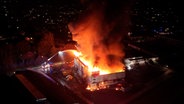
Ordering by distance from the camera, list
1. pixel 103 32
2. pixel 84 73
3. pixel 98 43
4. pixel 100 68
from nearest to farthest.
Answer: pixel 84 73
pixel 100 68
pixel 98 43
pixel 103 32

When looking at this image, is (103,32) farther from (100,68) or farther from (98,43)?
(100,68)

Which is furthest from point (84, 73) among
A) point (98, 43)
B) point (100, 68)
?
point (98, 43)

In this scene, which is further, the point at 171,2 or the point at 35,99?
the point at 171,2

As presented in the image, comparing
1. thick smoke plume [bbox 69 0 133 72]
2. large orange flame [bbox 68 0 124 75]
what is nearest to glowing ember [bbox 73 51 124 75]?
large orange flame [bbox 68 0 124 75]

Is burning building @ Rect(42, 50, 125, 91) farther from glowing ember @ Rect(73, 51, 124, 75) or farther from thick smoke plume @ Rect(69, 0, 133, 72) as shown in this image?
thick smoke plume @ Rect(69, 0, 133, 72)

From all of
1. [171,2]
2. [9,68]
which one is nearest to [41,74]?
[9,68]

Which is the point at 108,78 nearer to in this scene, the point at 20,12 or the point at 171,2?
the point at 171,2

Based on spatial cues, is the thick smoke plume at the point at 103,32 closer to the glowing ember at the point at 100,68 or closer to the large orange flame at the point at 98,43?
the large orange flame at the point at 98,43

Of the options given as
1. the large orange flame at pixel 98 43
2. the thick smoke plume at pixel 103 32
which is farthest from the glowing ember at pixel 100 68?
the thick smoke plume at pixel 103 32
